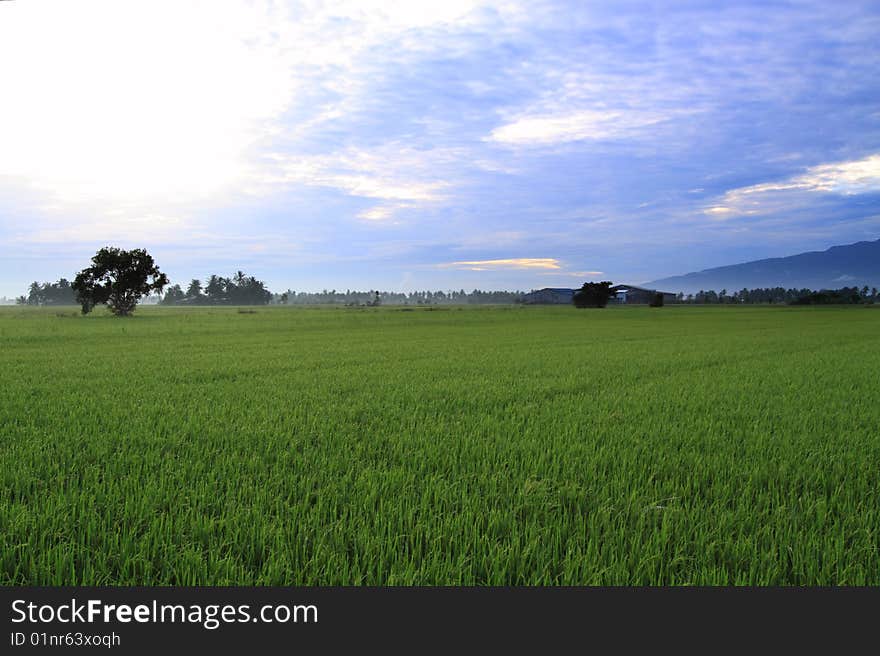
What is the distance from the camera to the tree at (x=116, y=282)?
66375 millimetres

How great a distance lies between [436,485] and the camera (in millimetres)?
4977

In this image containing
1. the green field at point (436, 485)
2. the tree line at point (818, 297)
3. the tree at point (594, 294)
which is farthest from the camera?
the tree line at point (818, 297)

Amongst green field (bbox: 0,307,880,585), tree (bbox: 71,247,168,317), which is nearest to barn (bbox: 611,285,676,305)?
tree (bbox: 71,247,168,317)

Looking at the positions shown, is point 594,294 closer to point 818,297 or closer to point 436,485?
point 818,297

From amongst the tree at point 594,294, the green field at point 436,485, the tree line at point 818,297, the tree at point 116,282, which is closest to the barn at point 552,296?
the tree line at point 818,297

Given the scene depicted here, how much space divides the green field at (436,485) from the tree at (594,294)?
340ft

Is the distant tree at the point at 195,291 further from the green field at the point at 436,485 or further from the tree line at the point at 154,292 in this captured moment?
the green field at the point at 436,485

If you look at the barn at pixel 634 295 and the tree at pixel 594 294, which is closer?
the tree at pixel 594 294

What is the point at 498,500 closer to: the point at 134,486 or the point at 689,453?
the point at 689,453

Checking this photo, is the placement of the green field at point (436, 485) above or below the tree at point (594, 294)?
below

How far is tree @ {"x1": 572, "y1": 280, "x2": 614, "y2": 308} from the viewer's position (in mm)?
112562

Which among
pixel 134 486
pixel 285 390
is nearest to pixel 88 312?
pixel 285 390

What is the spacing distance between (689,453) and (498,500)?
2.79 metres

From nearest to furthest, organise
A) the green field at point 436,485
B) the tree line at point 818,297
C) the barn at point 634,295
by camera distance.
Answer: the green field at point 436,485 < the tree line at point 818,297 < the barn at point 634,295
